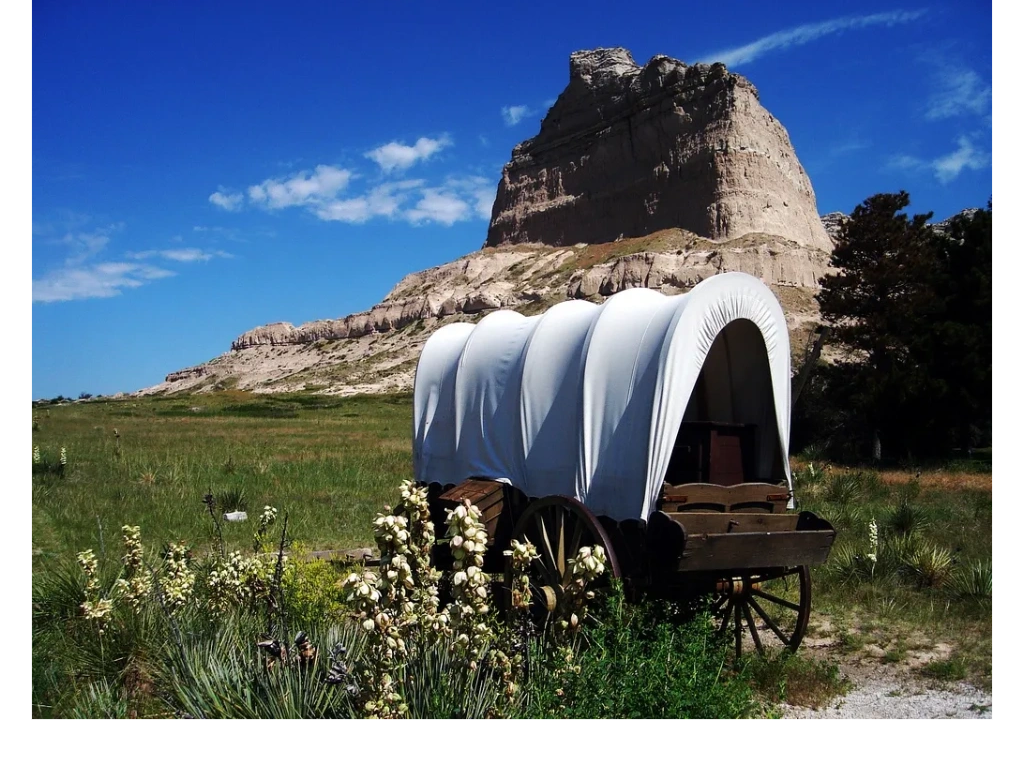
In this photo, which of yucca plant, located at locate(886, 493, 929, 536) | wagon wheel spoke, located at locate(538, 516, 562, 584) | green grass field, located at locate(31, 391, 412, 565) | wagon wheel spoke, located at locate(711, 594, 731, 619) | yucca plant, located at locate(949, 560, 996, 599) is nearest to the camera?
wagon wheel spoke, located at locate(538, 516, 562, 584)

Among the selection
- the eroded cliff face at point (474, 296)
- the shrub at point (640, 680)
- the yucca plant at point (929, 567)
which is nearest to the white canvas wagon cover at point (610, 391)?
the shrub at point (640, 680)

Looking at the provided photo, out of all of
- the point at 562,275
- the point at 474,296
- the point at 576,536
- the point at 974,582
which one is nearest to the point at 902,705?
the point at 576,536

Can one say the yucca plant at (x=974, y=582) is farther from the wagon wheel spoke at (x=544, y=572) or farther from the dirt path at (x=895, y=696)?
the wagon wheel spoke at (x=544, y=572)

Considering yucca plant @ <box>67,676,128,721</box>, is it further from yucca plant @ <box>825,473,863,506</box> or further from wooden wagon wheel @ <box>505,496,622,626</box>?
yucca plant @ <box>825,473,863,506</box>

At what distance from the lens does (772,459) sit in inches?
284

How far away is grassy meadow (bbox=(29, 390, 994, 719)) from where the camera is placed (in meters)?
4.16

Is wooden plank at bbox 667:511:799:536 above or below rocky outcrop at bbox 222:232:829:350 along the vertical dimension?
below

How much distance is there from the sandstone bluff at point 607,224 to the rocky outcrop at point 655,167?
246mm

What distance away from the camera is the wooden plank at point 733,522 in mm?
5832

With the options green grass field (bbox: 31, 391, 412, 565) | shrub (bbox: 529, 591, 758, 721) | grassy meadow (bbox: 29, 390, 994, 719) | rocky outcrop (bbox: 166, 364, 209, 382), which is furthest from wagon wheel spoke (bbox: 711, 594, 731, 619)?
rocky outcrop (bbox: 166, 364, 209, 382)

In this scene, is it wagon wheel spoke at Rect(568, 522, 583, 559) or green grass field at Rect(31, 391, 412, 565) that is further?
green grass field at Rect(31, 391, 412, 565)

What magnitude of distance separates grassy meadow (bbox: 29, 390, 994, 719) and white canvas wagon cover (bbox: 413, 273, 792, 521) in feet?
4.13

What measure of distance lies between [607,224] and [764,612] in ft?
413
